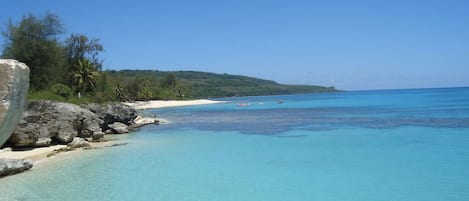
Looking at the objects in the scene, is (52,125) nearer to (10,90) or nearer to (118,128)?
(118,128)

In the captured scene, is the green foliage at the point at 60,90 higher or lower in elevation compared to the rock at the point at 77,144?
higher

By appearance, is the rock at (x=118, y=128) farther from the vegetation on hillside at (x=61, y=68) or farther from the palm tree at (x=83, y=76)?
the palm tree at (x=83, y=76)

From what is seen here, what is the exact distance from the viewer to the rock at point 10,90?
10.8 m

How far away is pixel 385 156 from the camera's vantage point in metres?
19.1

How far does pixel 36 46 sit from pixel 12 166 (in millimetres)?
26746

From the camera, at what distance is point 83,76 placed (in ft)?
201

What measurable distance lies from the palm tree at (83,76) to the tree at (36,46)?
18.5 m

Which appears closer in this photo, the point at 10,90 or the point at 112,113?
the point at 10,90

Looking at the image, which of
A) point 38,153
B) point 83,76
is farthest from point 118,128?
point 83,76

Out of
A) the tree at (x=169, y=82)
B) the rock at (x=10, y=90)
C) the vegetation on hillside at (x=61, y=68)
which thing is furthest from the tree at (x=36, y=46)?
the tree at (x=169, y=82)

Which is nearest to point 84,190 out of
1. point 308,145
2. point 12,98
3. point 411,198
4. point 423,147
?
point 12,98

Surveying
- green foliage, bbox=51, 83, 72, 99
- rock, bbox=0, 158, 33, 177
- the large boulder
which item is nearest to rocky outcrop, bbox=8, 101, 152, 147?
the large boulder

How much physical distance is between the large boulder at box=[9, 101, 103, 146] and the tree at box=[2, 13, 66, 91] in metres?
16.0

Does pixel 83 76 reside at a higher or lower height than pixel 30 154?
higher
